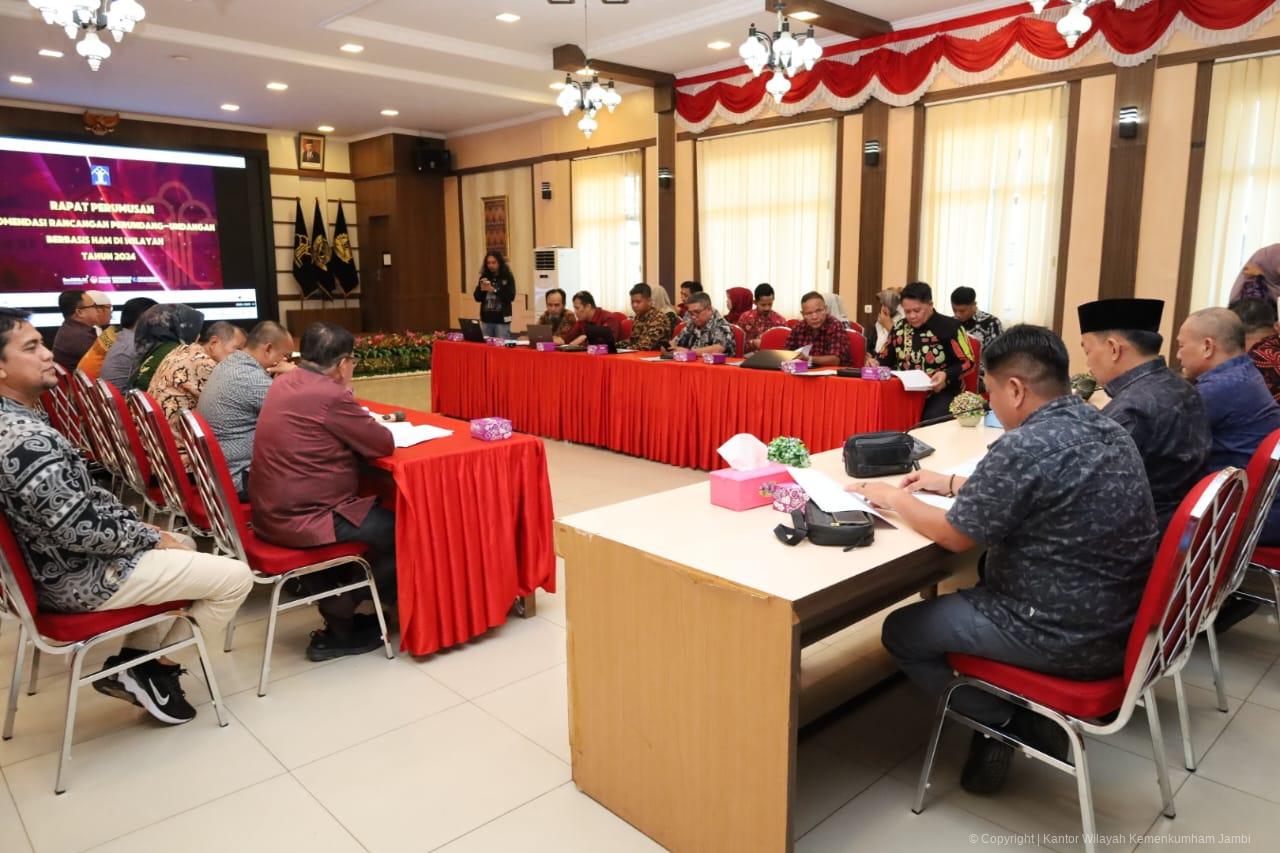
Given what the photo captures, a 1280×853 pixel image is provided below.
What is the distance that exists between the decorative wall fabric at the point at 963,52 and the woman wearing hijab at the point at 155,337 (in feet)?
19.5

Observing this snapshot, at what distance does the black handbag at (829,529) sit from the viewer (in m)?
1.79

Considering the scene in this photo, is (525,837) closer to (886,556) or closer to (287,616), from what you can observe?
(886,556)

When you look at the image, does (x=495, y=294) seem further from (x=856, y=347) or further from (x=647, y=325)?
(x=856, y=347)

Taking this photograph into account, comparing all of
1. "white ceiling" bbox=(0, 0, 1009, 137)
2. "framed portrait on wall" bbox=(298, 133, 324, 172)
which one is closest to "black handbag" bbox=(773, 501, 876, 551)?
"white ceiling" bbox=(0, 0, 1009, 137)

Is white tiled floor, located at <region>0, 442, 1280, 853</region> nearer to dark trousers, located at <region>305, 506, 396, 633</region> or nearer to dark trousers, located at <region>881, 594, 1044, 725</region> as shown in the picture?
dark trousers, located at <region>305, 506, 396, 633</region>

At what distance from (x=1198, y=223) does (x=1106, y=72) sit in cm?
133

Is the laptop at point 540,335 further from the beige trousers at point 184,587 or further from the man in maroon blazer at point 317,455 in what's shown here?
the beige trousers at point 184,587

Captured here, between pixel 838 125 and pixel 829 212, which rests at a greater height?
pixel 838 125

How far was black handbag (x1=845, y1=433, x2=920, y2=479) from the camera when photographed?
2.36 metres

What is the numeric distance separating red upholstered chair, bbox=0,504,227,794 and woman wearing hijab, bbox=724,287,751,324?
669cm

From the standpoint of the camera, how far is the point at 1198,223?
5.87 metres

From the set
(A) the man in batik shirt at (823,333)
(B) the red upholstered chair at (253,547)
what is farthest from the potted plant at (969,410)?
(B) the red upholstered chair at (253,547)

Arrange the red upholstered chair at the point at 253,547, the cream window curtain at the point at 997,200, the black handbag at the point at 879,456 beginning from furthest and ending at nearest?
the cream window curtain at the point at 997,200 → the red upholstered chair at the point at 253,547 → the black handbag at the point at 879,456

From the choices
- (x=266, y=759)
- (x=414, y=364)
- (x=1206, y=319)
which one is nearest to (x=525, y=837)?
(x=266, y=759)
